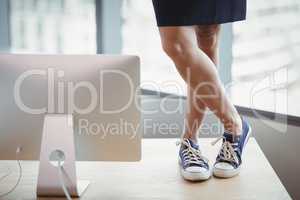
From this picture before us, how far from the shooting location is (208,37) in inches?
72.1

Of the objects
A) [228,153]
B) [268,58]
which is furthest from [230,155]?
[268,58]

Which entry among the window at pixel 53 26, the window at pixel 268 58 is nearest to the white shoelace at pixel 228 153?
the window at pixel 268 58

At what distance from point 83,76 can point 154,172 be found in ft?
1.52

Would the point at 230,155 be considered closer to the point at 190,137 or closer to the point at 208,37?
the point at 190,137

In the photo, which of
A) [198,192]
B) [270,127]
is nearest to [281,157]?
[270,127]

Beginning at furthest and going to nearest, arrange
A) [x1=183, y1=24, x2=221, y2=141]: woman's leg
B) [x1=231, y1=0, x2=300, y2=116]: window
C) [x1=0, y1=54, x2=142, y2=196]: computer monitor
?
1. [x1=231, y1=0, x2=300, y2=116]: window
2. [x1=183, y1=24, x2=221, y2=141]: woman's leg
3. [x1=0, y1=54, x2=142, y2=196]: computer monitor

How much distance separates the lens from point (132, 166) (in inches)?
69.3

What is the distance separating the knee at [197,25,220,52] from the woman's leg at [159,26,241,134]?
6 centimetres

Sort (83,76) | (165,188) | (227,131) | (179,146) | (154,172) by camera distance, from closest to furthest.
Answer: (83,76), (165,188), (154,172), (227,131), (179,146)

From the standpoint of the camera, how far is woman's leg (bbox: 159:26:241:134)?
1.71m

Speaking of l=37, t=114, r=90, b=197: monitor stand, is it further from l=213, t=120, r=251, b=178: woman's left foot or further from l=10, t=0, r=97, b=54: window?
l=10, t=0, r=97, b=54: window

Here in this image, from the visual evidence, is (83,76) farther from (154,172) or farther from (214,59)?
(214,59)

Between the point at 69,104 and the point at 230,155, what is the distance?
607mm

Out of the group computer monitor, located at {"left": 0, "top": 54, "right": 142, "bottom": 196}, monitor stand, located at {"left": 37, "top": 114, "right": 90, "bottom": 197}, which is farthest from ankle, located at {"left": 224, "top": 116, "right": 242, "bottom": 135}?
monitor stand, located at {"left": 37, "top": 114, "right": 90, "bottom": 197}
